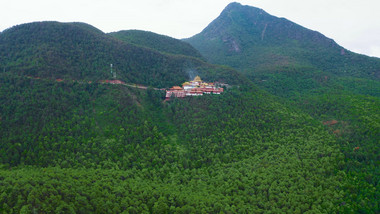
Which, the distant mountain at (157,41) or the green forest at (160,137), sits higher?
the distant mountain at (157,41)

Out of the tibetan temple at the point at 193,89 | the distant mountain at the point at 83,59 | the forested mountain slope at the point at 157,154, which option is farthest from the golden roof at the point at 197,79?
the forested mountain slope at the point at 157,154

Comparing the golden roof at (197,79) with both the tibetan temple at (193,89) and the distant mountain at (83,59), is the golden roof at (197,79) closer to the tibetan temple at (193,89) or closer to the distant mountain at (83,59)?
the tibetan temple at (193,89)

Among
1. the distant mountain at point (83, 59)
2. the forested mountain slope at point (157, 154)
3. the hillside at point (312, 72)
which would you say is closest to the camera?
the forested mountain slope at point (157, 154)

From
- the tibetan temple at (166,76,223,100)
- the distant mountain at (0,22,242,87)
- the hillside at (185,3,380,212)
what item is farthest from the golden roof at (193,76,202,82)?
the hillside at (185,3,380,212)

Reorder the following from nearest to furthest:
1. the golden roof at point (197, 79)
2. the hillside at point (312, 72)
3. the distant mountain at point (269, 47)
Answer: the hillside at point (312, 72) < the golden roof at point (197, 79) < the distant mountain at point (269, 47)

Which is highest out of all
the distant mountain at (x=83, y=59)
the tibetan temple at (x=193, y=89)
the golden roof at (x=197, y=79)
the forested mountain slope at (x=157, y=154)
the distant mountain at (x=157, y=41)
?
the distant mountain at (x=157, y=41)

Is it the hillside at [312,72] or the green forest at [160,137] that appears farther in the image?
the hillside at [312,72]

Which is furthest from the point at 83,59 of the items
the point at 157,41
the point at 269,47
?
the point at 269,47

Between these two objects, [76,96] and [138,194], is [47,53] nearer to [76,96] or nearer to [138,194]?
[76,96]

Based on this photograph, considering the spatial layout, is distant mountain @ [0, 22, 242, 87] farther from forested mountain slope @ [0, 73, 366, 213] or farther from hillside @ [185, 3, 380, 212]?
hillside @ [185, 3, 380, 212]
